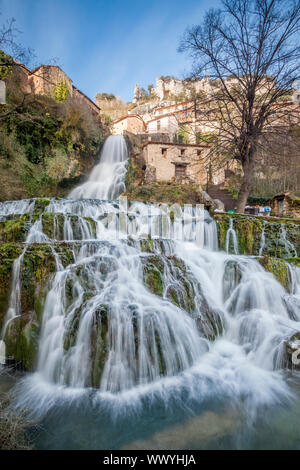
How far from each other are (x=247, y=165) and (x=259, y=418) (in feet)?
33.8

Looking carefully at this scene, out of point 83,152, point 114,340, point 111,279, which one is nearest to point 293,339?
point 114,340

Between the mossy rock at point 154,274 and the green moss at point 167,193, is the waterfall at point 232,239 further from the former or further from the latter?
the green moss at point 167,193

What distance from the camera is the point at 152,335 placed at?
414 cm

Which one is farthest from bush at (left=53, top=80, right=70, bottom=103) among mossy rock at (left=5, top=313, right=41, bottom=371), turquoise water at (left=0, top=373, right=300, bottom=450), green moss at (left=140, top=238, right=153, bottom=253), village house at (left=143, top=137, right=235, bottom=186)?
turquoise water at (left=0, top=373, right=300, bottom=450)

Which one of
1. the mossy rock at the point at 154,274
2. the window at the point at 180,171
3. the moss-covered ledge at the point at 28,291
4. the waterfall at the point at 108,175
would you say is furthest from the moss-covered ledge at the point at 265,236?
the window at the point at 180,171

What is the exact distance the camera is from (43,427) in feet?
9.49

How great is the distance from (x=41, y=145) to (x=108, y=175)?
6.19 m

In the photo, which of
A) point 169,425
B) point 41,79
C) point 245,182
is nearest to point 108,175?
point 41,79

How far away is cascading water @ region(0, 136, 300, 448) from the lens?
3.45 meters

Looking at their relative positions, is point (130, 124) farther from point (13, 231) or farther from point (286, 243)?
point (13, 231)

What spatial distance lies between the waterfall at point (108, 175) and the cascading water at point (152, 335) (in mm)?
10530

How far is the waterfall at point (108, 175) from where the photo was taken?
55.8 feet

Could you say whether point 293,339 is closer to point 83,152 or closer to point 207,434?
point 207,434

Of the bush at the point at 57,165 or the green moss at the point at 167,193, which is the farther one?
the green moss at the point at 167,193
